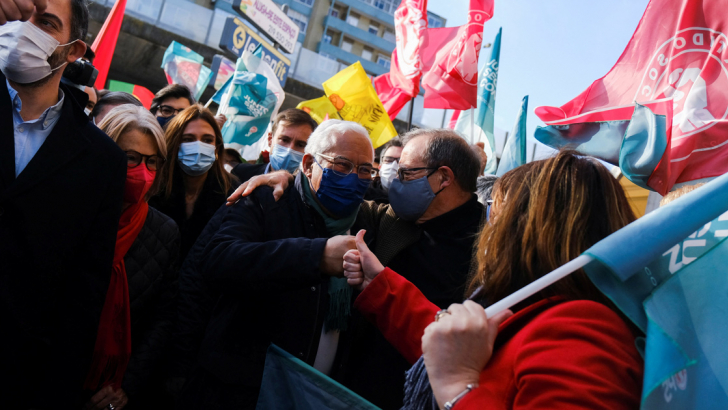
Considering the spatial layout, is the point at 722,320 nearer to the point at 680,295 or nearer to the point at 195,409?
the point at 680,295

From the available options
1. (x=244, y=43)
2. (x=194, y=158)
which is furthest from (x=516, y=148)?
(x=244, y=43)

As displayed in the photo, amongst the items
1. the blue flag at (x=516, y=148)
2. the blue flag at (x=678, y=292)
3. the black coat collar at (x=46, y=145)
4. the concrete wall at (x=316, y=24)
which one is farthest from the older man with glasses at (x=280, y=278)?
the concrete wall at (x=316, y=24)

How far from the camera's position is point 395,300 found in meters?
1.68

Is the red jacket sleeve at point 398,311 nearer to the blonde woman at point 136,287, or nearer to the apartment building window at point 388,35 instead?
the blonde woman at point 136,287

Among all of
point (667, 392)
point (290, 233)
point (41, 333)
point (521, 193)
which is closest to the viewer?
point (667, 392)

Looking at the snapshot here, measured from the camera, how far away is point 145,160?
2.44 metres

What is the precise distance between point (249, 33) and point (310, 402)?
807cm

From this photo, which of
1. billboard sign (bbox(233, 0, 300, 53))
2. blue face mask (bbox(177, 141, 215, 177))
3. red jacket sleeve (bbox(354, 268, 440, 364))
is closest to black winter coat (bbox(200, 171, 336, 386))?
red jacket sleeve (bbox(354, 268, 440, 364))

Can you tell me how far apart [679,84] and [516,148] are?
2457 mm

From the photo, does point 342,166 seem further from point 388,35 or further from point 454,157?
point 388,35

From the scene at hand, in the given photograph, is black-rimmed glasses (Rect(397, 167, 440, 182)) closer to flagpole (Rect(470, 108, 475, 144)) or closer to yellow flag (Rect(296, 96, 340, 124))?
flagpole (Rect(470, 108, 475, 144))

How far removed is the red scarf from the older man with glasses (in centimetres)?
44

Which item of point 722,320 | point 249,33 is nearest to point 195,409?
point 722,320

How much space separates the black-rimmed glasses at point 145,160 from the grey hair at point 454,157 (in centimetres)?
134
